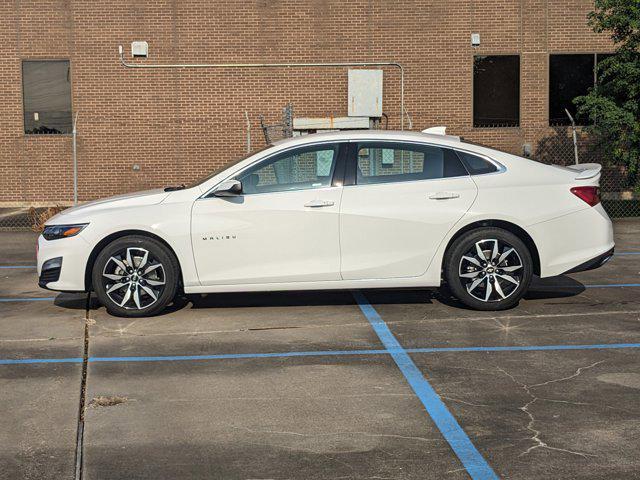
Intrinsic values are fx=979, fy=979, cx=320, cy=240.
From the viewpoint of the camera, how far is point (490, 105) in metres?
22.5

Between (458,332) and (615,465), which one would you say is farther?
(458,332)

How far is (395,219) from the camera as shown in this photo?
344 inches

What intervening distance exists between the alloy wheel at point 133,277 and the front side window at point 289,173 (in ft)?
3.54

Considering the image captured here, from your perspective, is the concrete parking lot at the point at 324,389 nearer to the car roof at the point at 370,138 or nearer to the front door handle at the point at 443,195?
the front door handle at the point at 443,195

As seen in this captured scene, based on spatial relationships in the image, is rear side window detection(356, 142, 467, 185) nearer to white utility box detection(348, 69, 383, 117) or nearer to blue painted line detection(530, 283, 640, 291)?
blue painted line detection(530, 283, 640, 291)

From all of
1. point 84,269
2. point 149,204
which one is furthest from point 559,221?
point 84,269

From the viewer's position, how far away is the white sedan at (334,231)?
8.72 m

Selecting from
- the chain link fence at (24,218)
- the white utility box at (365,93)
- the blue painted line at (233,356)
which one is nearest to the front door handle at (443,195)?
the blue painted line at (233,356)

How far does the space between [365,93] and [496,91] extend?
3.07 meters

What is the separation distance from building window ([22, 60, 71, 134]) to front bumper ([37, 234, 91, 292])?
14.1 meters

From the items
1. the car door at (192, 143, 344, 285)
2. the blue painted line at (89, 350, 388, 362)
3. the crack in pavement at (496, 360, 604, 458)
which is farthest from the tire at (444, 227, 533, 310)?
the crack in pavement at (496, 360, 604, 458)

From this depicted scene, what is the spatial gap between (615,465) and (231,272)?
4540 mm

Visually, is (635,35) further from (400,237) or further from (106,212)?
(106,212)

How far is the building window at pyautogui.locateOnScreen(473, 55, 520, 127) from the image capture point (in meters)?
22.4
